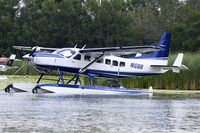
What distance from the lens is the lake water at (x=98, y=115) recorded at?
16.7 m

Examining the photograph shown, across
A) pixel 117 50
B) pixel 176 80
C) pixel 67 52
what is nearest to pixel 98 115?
pixel 67 52

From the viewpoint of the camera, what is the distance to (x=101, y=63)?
3366 cm

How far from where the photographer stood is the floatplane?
3181 cm

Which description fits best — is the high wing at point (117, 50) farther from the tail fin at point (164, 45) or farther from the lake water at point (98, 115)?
the lake water at point (98, 115)

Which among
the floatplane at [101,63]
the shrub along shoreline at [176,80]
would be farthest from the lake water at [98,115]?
the shrub along shoreline at [176,80]

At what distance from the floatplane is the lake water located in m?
4.48

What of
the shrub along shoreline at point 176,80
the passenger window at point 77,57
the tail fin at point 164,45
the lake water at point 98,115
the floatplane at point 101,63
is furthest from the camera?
the shrub along shoreline at point 176,80

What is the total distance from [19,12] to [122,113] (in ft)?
211

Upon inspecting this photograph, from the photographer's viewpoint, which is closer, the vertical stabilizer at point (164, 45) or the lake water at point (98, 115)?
the lake water at point (98, 115)

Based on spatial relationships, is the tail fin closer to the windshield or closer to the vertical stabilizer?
the vertical stabilizer

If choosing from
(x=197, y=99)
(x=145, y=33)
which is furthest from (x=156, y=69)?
(x=145, y=33)

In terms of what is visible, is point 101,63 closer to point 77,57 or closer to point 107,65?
point 107,65

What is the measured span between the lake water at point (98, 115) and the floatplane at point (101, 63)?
4.48 meters

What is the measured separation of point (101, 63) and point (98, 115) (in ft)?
45.0
